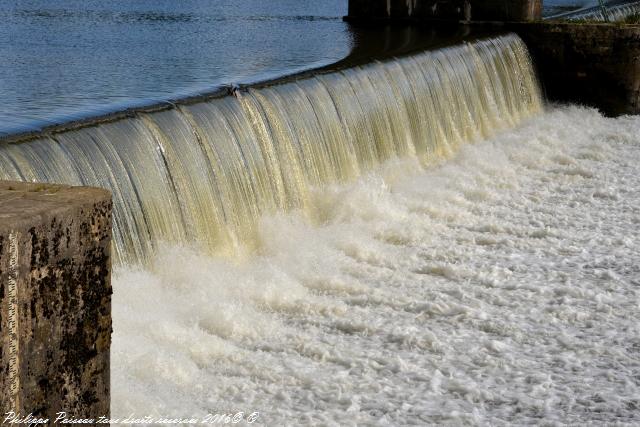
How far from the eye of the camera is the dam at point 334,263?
223 inches

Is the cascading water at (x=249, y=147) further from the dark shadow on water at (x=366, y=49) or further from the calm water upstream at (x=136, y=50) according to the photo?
the calm water upstream at (x=136, y=50)

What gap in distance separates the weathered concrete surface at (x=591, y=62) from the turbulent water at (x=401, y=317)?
5020mm

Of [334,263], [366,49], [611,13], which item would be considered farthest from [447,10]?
[334,263]

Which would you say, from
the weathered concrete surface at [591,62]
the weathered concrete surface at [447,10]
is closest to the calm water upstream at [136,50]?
the weathered concrete surface at [447,10]

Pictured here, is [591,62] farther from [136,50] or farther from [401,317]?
[401,317]

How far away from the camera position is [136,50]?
501 inches

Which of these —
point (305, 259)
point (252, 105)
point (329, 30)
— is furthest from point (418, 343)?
point (329, 30)

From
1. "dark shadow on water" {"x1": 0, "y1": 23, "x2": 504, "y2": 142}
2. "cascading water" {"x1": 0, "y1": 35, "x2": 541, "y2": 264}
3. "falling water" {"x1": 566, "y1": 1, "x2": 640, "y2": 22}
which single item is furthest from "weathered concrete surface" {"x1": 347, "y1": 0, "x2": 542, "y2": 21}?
"cascading water" {"x1": 0, "y1": 35, "x2": 541, "y2": 264}

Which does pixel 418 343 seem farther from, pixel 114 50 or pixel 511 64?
pixel 511 64

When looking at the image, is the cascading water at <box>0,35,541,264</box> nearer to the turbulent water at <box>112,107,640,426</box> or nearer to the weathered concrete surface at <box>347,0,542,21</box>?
the turbulent water at <box>112,107,640,426</box>

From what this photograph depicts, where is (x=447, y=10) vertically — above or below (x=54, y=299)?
above

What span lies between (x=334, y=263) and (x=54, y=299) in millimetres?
4112

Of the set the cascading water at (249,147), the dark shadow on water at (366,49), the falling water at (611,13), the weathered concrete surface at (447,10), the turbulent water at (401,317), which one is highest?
the weathered concrete surface at (447,10)

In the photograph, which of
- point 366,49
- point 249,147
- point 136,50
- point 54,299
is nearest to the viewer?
point 54,299
